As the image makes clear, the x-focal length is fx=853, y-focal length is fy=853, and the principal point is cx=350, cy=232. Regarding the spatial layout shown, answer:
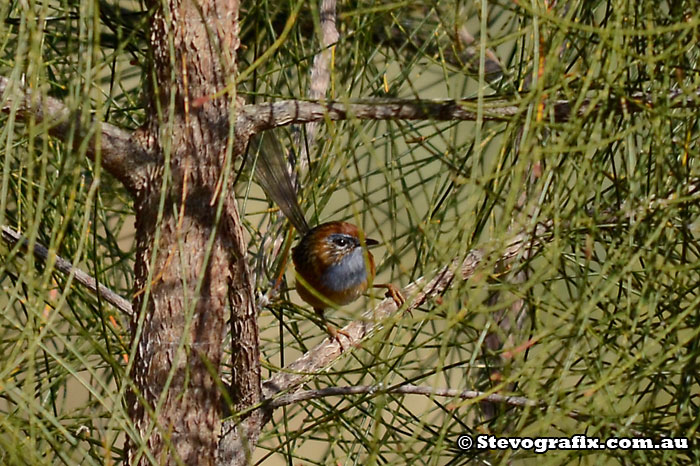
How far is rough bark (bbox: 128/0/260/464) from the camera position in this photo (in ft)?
4.60

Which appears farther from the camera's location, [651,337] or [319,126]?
[319,126]

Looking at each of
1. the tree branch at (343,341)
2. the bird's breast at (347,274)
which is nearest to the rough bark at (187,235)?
the tree branch at (343,341)

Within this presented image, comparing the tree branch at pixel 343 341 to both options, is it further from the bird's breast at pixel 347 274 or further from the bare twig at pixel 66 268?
the bird's breast at pixel 347 274

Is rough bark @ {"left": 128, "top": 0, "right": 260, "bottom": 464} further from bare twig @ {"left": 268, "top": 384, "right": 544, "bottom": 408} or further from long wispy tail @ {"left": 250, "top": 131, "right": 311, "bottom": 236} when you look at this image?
long wispy tail @ {"left": 250, "top": 131, "right": 311, "bottom": 236}

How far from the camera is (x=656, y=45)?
53.5 inches

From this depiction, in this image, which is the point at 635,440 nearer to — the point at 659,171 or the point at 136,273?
the point at 659,171

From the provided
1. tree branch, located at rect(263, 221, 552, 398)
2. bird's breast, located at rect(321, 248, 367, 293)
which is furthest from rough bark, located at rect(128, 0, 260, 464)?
bird's breast, located at rect(321, 248, 367, 293)

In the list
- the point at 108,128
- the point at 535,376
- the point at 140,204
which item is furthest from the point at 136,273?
the point at 535,376

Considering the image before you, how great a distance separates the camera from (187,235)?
4.66 ft

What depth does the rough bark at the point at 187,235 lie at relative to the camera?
1.40 meters

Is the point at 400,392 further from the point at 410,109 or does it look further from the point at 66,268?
the point at 66,268

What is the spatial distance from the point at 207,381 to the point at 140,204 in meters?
0.32

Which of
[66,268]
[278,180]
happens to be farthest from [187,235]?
[278,180]

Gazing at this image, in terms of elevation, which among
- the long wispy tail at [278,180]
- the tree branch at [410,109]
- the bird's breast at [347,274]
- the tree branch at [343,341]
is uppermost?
the tree branch at [410,109]
